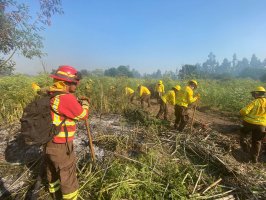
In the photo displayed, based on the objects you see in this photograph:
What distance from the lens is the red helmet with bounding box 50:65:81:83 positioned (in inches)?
106

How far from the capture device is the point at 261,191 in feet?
10.7

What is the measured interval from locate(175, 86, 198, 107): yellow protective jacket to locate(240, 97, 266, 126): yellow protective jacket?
1.56 meters

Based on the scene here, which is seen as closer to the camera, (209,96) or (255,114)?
(255,114)

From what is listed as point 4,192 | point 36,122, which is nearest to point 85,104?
point 36,122

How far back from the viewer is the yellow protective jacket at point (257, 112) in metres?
4.87

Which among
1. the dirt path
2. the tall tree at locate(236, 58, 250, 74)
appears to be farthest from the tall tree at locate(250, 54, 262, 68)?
the dirt path

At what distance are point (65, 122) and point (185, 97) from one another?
4.40 m

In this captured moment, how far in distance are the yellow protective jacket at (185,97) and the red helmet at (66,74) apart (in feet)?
14.0

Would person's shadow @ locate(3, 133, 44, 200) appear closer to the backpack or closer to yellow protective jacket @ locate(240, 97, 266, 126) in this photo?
the backpack

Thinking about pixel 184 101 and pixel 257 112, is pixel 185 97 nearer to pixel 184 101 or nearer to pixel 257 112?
pixel 184 101

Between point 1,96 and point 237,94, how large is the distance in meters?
10.5

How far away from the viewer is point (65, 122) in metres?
2.77

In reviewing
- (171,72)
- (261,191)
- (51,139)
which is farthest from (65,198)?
(171,72)

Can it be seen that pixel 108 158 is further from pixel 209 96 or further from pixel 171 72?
pixel 171 72
